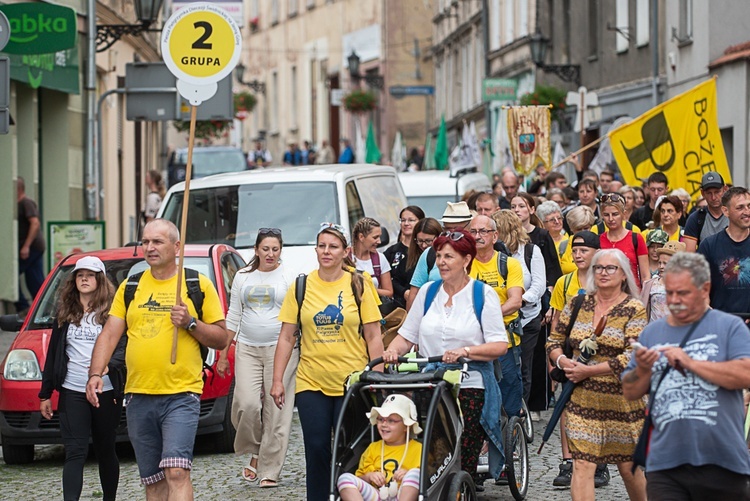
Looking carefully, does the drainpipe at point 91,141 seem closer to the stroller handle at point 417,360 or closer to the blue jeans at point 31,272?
the blue jeans at point 31,272

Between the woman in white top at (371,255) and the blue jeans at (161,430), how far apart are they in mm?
4255

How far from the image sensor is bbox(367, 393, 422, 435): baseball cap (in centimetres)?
766

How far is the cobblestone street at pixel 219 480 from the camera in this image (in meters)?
10.1

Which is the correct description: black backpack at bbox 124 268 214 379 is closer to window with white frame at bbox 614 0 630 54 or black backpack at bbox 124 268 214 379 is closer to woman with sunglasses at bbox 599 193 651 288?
woman with sunglasses at bbox 599 193 651 288

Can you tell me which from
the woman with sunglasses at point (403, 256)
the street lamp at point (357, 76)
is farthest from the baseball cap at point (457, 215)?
the street lamp at point (357, 76)

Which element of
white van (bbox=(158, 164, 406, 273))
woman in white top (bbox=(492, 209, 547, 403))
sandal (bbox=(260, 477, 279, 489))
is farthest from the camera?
white van (bbox=(158, 164, 406, 273))

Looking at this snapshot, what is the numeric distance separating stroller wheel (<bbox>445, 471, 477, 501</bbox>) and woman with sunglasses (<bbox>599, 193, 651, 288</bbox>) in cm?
360

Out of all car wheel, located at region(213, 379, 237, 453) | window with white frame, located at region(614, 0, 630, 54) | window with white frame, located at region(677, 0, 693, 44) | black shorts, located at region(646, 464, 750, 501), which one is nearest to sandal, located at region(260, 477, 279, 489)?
car wheel, located at region(213, 379, 237, 453)

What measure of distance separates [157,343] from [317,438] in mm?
1105

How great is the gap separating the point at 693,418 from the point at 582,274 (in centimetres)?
357

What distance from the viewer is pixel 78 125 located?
2461 centimetres

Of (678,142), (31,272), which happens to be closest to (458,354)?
(678,142)

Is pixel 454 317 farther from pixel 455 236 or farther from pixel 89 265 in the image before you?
pixel 89 265

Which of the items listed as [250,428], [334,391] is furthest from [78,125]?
[334,391]
